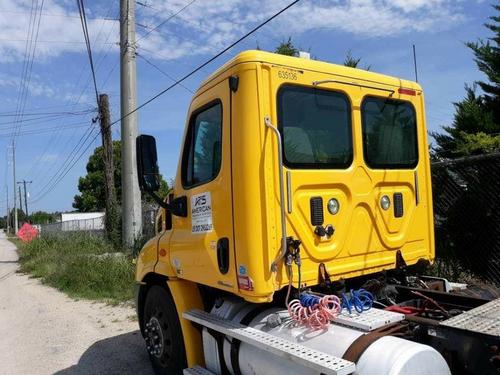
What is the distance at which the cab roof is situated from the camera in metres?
3.75

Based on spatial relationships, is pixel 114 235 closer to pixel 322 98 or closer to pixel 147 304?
pixel 147 304

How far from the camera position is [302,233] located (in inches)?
148

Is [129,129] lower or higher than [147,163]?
higher

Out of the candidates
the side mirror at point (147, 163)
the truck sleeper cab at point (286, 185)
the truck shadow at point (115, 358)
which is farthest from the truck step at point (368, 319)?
the truck shadow at point (115, 358)

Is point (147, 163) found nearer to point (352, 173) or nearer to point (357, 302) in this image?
point (352, 173)

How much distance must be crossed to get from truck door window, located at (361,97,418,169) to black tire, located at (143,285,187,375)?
218 centimetres

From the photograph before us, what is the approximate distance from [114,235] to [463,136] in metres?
12.3

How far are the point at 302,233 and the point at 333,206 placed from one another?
0.37 m

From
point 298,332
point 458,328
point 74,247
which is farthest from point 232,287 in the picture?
point 74,247

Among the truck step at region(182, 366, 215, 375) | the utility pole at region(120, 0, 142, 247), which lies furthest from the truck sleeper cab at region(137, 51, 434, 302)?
the utility pole at region(120, 0, 142, 247)

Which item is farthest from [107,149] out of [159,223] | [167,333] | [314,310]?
[314,310]

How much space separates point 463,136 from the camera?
962 cm

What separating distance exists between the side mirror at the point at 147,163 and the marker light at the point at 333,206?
146 cm

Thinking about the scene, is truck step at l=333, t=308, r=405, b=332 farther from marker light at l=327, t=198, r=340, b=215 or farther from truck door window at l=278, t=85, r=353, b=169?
truck door window at l=278, t=85, r=353, b=169
